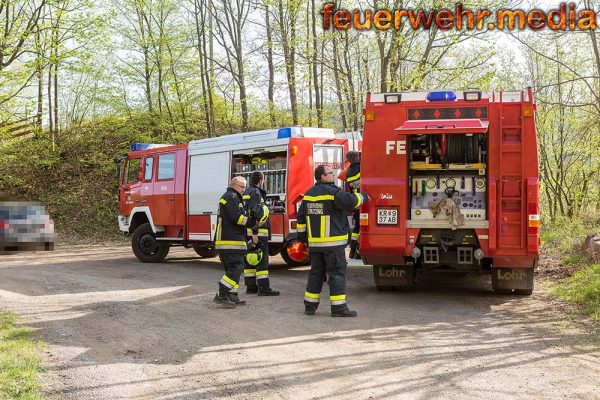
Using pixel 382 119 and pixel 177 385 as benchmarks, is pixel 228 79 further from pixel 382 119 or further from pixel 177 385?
pixel 177 385

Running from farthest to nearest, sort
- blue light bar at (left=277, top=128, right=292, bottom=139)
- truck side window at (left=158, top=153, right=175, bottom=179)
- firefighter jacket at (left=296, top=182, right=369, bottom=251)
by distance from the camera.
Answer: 1. truck side window at (left=158, top=153, right=175, bottom=179)
2. blue light bar at (left=277, top=128, right=292, bottom=139)
3. firefighter jacket at (left=296, top=182, right=369, bottom=251)

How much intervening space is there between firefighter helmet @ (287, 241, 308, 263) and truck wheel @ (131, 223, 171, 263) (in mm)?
3568

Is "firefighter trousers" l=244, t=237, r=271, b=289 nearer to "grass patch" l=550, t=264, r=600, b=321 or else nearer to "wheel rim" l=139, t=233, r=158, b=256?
"grass patch" l=550, t=264, r=600, b=321

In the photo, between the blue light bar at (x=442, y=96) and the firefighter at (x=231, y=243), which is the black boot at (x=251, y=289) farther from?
the blue light bar at (x=442, y=96)

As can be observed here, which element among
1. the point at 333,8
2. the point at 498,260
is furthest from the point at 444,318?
the point at 333,8

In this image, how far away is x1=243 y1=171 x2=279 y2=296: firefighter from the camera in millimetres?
8562

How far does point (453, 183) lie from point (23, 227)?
552 centimetres

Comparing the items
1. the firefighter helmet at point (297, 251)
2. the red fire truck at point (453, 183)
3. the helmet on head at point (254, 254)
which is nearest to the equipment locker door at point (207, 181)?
the firefighter helmet at point (297, 251)

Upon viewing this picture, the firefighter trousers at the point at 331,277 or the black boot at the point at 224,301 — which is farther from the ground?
the firefighter trousers at the point at 331,277

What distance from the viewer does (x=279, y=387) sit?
454 centimetres

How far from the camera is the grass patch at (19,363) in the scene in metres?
4.35

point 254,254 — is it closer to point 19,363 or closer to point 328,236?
point 328,236

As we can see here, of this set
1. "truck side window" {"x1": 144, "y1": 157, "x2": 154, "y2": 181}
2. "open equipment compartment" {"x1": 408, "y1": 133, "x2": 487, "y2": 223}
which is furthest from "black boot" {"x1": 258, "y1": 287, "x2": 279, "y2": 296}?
"truck side window" {"x1": 144, "y1": 157, "x2": 154, "y2": 181}

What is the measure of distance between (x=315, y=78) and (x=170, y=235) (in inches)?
359
